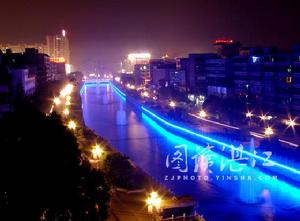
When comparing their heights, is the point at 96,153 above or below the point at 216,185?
above

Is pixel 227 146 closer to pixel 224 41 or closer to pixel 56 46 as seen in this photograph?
pixel 224 41

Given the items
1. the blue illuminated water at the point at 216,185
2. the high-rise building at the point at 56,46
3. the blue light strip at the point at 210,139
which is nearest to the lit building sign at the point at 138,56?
the high-rise building at the point at 56,46

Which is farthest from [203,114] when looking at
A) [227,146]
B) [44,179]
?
[44,179]

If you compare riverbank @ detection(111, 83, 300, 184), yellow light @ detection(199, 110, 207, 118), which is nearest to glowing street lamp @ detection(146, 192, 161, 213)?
riverbank @ detection(111, 83, 300, 184)

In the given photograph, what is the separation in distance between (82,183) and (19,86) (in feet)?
29.7

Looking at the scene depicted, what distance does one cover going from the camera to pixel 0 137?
14.3 ft

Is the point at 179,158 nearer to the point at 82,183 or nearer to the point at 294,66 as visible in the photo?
the point at 294,66

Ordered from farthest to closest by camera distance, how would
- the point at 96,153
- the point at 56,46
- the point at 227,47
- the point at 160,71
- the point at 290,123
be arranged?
the point at 56,46 → the point at 160,71 → the point at 227,47 → the point at 290,123 → the point at 96,153

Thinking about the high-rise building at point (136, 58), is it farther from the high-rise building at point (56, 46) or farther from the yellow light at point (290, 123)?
the yellow light at point (290, 123)

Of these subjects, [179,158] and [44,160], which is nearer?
[44,160]

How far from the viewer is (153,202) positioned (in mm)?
6102

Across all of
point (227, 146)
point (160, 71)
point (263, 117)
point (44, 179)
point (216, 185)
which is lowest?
point (216, 185)

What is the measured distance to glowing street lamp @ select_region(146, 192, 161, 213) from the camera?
6.01m

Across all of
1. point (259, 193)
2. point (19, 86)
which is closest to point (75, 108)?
point (19, 86)
